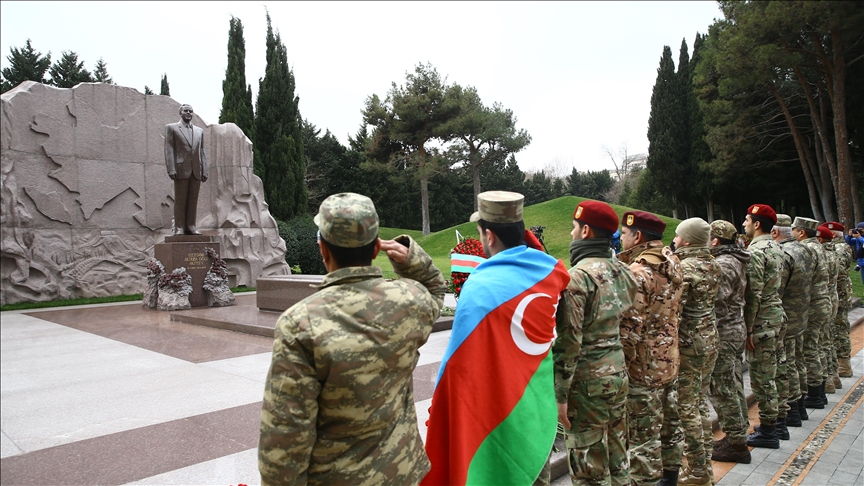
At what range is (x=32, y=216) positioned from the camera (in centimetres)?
1103

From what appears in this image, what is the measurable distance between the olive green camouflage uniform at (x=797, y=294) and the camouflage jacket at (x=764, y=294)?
A: 0.45 m

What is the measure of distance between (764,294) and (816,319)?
51.2 inches

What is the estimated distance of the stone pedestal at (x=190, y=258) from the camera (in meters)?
9.55

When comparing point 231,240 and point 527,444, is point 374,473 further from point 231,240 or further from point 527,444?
point 231,240

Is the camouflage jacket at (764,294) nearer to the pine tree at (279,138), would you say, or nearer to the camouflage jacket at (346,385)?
the camouflage jacket at (346,385)

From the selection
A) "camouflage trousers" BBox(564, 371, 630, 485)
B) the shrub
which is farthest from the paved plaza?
the shrub

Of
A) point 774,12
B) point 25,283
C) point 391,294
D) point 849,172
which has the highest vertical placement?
point 774,12

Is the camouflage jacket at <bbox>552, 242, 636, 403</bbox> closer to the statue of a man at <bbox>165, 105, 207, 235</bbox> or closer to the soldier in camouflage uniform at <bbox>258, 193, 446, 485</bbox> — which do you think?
the soldier in camouflage uniform at <bbox>258, 193, 446, 485</bbox>

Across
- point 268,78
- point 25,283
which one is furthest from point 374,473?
point 268,78

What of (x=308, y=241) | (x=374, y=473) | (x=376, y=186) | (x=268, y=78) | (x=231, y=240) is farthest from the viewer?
(x=376, y=186)

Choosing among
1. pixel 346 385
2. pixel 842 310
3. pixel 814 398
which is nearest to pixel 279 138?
pixel 842 310

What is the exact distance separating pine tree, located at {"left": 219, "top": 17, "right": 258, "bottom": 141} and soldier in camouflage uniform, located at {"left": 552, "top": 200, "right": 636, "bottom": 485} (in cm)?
2065

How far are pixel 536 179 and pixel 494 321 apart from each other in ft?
131

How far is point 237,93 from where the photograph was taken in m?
21.4
